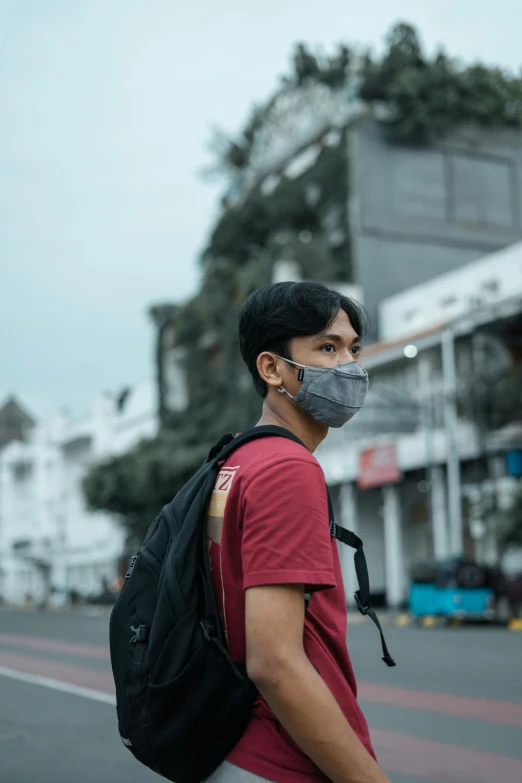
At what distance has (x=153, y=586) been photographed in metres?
2.03

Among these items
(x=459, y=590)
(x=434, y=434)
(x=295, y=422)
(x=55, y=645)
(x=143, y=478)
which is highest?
(x=434, y=434)

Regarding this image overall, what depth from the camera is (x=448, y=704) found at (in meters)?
9.77

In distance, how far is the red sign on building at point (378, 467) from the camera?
32438mm

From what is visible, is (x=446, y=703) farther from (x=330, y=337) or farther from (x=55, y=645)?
(x=55, y=645)

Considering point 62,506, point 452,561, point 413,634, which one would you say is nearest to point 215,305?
point 452,561

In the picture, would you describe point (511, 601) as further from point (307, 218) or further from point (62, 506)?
point (62, 506)

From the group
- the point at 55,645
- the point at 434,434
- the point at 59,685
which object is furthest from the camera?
the point at 434,434

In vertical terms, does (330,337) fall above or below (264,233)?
below

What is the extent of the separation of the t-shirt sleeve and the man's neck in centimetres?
35

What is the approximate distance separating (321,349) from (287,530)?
512 mm

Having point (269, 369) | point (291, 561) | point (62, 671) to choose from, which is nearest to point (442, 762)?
point (269, 369)

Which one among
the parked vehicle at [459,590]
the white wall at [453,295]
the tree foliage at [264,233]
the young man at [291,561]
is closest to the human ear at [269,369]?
the young man at [291,561]

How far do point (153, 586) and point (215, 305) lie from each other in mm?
40290

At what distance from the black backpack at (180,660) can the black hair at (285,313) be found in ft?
0.86
